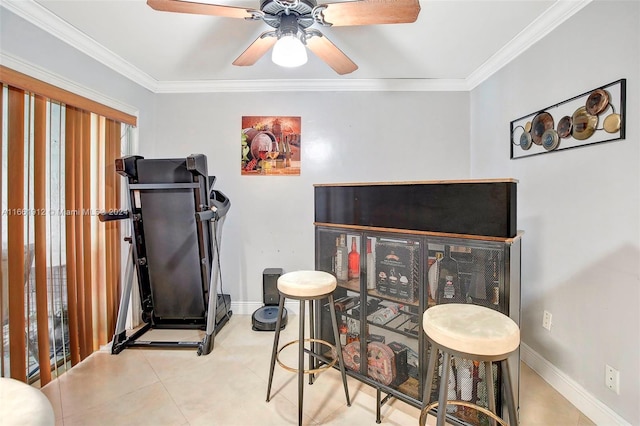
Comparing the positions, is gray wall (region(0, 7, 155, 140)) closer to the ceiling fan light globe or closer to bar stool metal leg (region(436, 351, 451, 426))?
the ceiling fan light globe

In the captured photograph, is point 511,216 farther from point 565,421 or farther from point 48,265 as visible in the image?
point 48,265

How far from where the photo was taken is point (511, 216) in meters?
1.23

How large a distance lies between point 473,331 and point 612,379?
1.28 m

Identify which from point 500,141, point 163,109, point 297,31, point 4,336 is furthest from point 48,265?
point 500,141

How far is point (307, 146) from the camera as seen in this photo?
2.93m

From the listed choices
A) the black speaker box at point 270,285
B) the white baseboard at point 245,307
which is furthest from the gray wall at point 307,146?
the white baseboard at point 245,307

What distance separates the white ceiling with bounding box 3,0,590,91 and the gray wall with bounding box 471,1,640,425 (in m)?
0.27

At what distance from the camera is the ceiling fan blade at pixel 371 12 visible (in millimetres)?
1313

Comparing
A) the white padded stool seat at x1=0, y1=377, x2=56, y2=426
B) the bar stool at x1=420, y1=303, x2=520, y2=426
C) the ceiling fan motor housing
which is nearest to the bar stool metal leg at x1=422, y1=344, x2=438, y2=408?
the bar stool at x1=420, y1=303, x2=520, y2=426

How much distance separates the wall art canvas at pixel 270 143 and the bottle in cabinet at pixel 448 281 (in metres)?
1.87

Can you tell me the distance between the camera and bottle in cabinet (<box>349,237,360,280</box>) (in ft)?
6.11

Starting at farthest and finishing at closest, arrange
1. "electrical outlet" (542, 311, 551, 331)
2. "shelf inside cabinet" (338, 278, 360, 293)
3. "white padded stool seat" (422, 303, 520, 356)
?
1. "electrical outlet" (542, 311, 551, 331)
2. "shelf inside cabinet" (338, 278, 360, 293)
3. "white padded stool seat" (422, 303, 520, 356)

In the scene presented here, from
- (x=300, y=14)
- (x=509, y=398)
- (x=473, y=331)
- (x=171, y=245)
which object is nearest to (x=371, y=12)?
(x=300, y=14)

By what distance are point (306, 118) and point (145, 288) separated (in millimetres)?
2268
